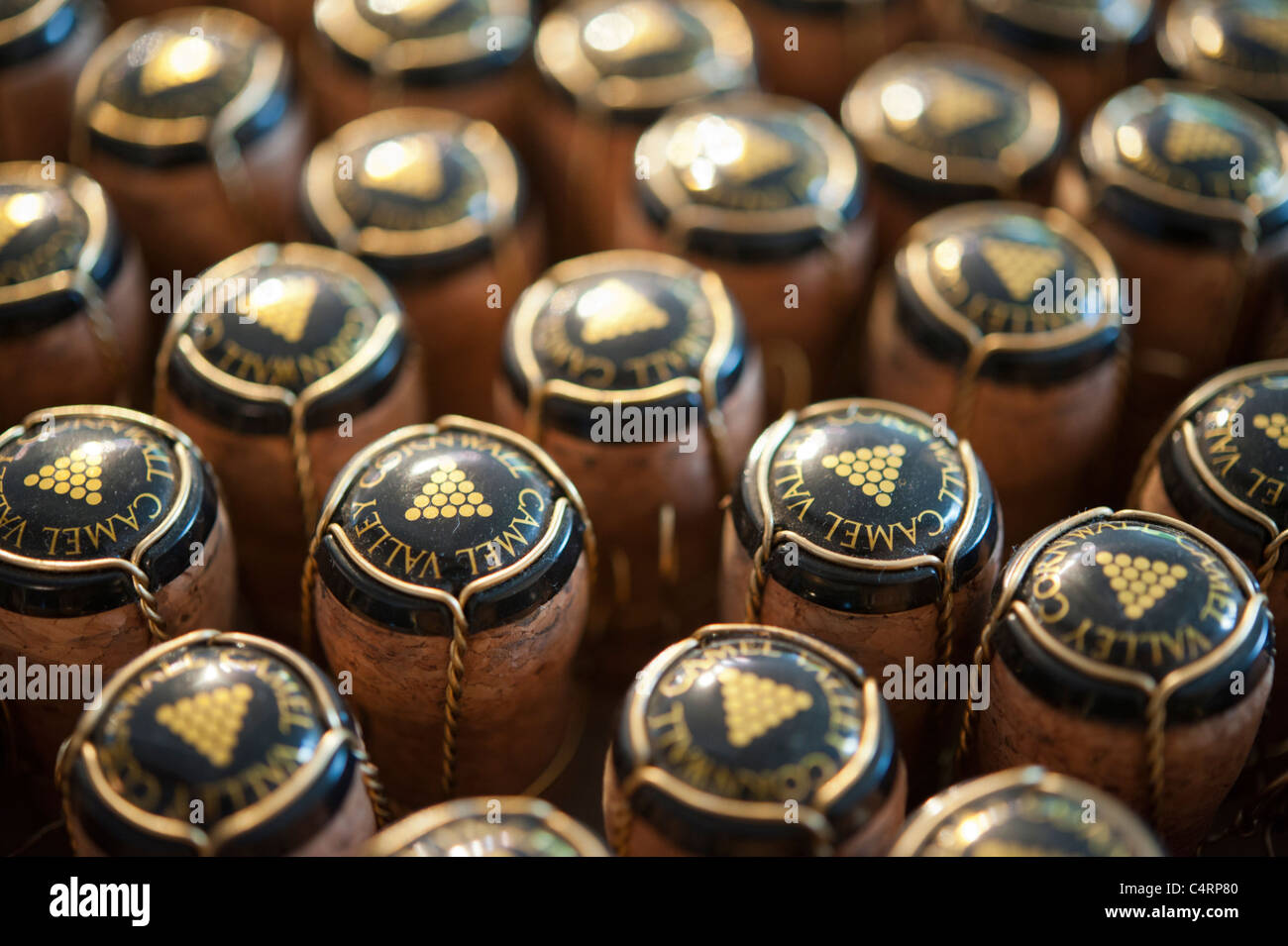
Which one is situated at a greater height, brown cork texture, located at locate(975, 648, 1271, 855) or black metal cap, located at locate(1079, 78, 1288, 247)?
black metal cap, located at locate(1079, 78, 1288, 247)

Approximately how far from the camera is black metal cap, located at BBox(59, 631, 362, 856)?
79 centimetres

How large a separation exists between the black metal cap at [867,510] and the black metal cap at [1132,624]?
6 cm

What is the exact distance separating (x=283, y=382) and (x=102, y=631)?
270 millimetres

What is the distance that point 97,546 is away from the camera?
0.93 metres

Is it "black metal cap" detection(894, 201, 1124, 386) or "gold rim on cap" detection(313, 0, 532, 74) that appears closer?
"black metal cap" detection(894, 201, 1124, 386)

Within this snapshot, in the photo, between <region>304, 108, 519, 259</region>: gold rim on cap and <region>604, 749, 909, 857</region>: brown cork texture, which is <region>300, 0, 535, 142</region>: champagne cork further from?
<region>604, 749, 909, 857</region>: brown cork texture

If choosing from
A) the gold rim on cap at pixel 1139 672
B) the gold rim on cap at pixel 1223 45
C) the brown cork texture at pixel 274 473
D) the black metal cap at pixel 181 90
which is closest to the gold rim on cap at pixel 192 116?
the black metal cap at pixel 181 90

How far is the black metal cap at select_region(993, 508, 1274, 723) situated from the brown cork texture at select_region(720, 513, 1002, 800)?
62 mm

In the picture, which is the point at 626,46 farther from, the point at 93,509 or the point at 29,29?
the point at 93,509

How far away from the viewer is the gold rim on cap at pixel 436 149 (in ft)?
4.18

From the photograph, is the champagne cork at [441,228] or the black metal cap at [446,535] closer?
the black metal cap at [446,535]

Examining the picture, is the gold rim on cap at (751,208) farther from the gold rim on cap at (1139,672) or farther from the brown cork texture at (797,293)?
the gold rim on cap at (1139,672)

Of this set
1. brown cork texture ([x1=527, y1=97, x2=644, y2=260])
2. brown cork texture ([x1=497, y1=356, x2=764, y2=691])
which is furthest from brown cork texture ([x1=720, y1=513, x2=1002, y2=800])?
brown cork texture ([x1=527, y1=97, x2=644, y2=260])

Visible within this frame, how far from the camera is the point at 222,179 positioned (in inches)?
53.9
